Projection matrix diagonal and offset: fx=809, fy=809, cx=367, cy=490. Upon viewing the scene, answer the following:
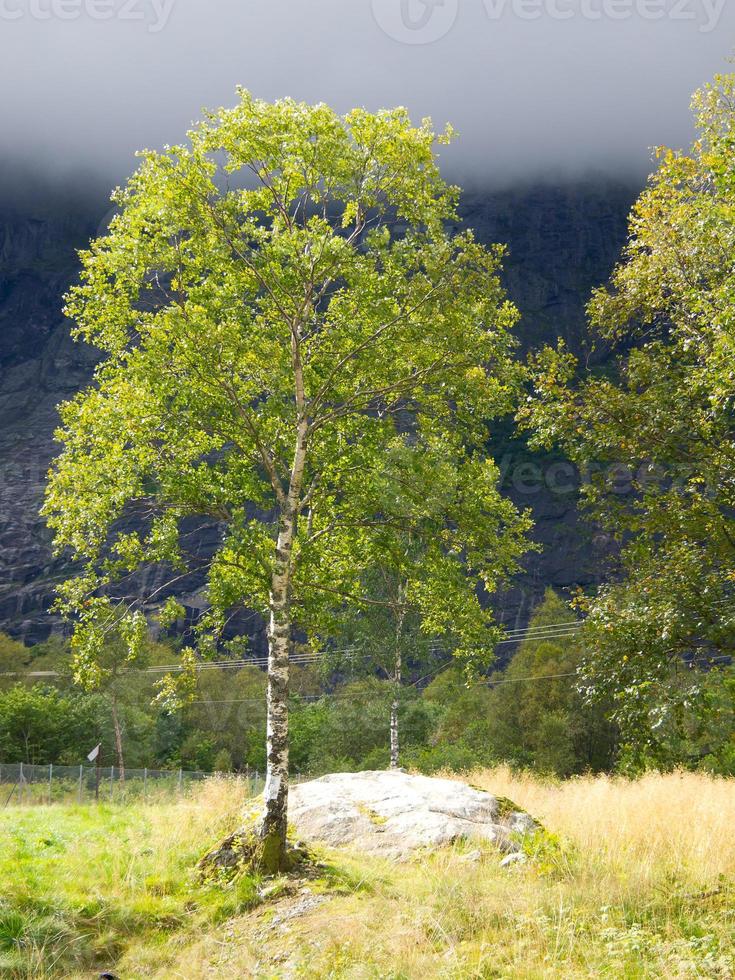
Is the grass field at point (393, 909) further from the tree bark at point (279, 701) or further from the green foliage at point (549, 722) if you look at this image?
the green foliage at point (549, 722)

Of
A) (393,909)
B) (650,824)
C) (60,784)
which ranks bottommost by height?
(60,784)

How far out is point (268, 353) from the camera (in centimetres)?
1462

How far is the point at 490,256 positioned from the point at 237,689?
81541 millimetres

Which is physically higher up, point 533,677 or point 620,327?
point 620,327

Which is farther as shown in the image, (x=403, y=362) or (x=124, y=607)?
(x=403, y=362)

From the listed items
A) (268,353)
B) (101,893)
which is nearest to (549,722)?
(268,353)

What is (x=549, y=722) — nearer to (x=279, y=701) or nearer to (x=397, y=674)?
(x=397, y=674)

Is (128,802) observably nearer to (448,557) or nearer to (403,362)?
(448,557)

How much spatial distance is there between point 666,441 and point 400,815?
24.9 feet

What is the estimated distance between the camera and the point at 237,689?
291 ft

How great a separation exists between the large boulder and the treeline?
18.5 meters

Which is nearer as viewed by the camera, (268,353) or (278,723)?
(278,723)

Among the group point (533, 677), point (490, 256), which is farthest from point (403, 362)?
point (533, 677)

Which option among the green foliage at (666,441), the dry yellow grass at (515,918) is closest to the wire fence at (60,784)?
the dry yellow grass at (515,918)
